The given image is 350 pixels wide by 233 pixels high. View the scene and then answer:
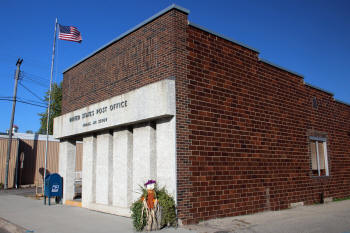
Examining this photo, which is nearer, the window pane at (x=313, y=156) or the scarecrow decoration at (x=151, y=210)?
the scarecrow decoration at (x=151, y=210)

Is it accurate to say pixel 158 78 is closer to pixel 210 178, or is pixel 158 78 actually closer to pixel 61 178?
pixel 210 178

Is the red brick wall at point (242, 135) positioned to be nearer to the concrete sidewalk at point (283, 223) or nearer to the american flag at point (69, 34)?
the concrete sidewalk at point (283, 223)

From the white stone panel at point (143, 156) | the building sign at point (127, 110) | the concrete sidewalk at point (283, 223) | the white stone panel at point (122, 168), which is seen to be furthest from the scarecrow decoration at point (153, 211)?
the white stone panel at point (122, 168)

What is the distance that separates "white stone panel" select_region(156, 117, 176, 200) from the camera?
8938 millimetres

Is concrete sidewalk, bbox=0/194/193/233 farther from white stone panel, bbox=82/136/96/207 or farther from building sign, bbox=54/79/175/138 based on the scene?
building sign, bbox=54/79/175/138

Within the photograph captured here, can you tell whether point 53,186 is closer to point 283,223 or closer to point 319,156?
point 283,223

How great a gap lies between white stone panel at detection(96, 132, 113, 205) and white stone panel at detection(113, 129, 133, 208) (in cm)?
45

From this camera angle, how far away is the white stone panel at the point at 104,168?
12148 mm

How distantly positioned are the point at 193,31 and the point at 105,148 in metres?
5.75

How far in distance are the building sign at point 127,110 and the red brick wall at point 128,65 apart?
1.83ft

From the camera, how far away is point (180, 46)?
31.9 ft

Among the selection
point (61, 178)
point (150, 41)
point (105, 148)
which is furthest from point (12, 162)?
point (150, 41)

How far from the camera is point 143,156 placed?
404 inches

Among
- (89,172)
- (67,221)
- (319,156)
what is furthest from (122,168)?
(319,156)
